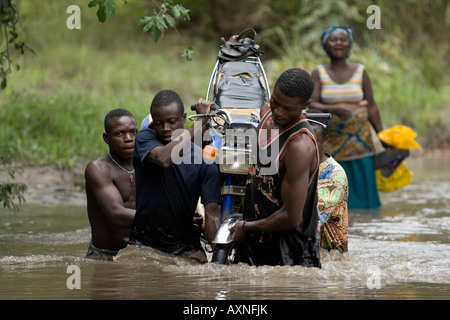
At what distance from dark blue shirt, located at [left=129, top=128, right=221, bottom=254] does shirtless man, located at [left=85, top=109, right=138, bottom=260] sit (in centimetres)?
59

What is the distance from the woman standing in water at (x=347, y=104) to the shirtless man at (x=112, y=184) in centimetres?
324

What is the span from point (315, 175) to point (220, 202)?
0.94 metres

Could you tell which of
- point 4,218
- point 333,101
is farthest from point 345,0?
point 4,218

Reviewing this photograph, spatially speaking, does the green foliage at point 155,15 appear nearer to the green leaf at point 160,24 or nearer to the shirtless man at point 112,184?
the green leaf at point 160,24

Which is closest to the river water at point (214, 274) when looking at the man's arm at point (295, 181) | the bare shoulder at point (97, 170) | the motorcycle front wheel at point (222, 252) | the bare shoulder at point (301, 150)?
the motorcycle front wheel at point (222, 252)

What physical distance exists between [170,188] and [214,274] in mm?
665

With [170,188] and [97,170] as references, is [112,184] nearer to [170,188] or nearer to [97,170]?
[97,170]

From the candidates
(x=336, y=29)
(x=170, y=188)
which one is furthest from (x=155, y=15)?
(x=336, y=29)

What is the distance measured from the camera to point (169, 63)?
17.1m

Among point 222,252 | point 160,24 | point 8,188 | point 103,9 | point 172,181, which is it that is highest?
point 103,9

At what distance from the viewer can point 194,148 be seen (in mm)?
5699

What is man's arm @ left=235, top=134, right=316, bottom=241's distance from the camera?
479 cm

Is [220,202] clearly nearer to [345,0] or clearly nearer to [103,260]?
[103,260]

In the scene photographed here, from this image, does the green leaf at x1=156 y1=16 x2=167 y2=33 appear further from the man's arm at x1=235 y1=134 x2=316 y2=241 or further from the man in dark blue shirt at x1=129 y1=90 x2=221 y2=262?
the man's arm at x1=235 y1=134 x2=316 y2=241
